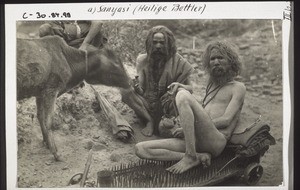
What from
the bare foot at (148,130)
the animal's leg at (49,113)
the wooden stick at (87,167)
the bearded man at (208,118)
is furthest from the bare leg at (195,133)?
the animal's leg at (49,113)

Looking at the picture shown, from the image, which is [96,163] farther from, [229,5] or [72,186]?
[229,5]

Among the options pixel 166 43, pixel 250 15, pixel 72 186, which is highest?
pixel 250 15

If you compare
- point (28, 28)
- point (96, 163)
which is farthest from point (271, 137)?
point (28, 28)

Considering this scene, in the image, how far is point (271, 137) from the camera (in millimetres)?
1843

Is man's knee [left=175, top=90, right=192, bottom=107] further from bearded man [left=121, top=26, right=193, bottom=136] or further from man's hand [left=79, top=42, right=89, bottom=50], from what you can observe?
man's hand [left=79, top=42, right=89, bottom=50]

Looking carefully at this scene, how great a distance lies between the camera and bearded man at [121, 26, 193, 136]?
6.00ft

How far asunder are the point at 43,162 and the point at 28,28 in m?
0.55

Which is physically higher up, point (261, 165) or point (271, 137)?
point (271, 137)

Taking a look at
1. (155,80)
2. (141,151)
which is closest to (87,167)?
(141,151)

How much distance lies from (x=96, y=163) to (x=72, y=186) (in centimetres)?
14

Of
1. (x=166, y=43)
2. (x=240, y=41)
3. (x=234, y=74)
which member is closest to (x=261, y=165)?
(x=234, y=74)
